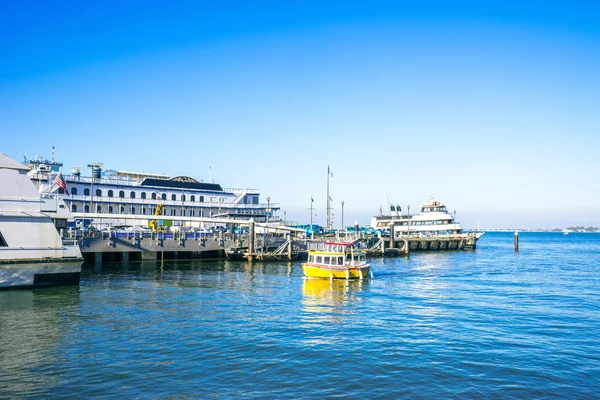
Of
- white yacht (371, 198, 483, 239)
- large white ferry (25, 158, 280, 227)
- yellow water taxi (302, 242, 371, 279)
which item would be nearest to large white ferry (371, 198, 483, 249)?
white yacht (371, 198, 483, 239)

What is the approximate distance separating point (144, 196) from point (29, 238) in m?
56.7

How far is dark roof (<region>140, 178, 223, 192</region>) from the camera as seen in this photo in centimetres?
9728

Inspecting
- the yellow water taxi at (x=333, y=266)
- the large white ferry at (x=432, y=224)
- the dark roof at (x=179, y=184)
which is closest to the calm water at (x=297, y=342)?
the yellow water taxi at (x=333, y=266)

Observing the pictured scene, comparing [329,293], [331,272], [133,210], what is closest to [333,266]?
[331,272]

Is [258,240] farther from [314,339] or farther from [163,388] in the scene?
[163,388]

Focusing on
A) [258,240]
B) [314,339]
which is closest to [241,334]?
[314,339]

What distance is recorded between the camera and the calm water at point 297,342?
18625mm

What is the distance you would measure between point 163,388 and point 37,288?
26.2m

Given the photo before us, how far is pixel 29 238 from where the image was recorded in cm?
3806

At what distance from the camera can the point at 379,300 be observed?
38656 mm

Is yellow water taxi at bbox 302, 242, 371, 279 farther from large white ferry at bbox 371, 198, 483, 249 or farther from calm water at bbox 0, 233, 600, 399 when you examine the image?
large white ferry at bbox 371, 198, 483, 249

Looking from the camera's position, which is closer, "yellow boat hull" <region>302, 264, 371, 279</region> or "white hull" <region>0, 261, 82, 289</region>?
"white hull" <region>0, 261, 82, 289</region>

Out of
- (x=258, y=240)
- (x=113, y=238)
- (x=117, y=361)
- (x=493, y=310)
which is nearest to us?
(x=117, y=361)

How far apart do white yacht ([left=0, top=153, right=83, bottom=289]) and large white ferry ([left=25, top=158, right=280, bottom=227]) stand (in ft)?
129
